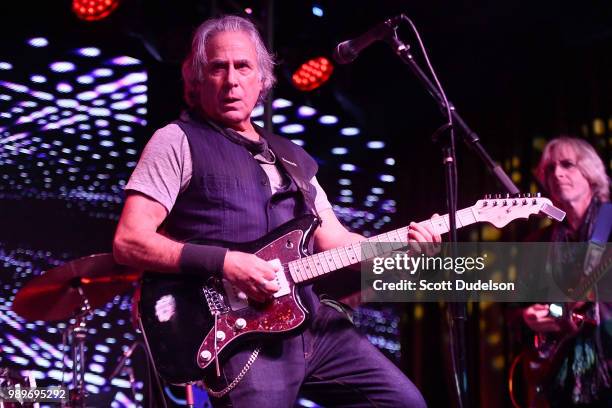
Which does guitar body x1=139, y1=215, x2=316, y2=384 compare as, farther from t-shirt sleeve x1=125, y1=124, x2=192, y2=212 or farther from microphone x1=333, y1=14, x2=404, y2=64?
microphone x1=333, y1=14, x2=404, y2=64

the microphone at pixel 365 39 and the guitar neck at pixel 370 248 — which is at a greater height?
the microphone at pixel 365 39

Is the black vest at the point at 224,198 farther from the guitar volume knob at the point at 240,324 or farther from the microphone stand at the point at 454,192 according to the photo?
the microphone stand at the point at 454,192

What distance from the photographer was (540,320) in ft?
13.2

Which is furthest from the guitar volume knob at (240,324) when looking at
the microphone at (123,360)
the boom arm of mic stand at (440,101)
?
the microphone at (123,360)

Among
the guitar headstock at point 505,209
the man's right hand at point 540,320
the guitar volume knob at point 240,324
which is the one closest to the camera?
the guitar volume knob at point 240,324

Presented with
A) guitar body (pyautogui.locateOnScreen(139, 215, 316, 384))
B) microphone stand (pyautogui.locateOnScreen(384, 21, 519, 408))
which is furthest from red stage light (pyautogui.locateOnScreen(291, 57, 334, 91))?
guitar body (pyautogui.locateOnScreen(139, 215, 316, 384))

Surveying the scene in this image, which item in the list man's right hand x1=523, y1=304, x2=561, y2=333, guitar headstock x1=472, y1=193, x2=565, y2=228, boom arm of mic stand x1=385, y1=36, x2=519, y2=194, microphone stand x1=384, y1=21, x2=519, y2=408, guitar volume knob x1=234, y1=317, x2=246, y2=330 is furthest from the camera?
man's right hand x1=523, y1=304, x2=561, y2=333

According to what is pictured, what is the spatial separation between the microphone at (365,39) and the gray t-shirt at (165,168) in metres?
0.63

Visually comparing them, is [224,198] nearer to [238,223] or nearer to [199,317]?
[238,223]

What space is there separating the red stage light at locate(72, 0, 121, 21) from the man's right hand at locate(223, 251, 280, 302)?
234 cm

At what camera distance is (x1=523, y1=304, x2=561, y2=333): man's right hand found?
3.99m

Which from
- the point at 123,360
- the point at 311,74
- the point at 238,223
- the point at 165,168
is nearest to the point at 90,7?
→ the point at 311,74

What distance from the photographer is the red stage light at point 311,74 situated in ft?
15.8

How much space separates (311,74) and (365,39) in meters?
2.27
